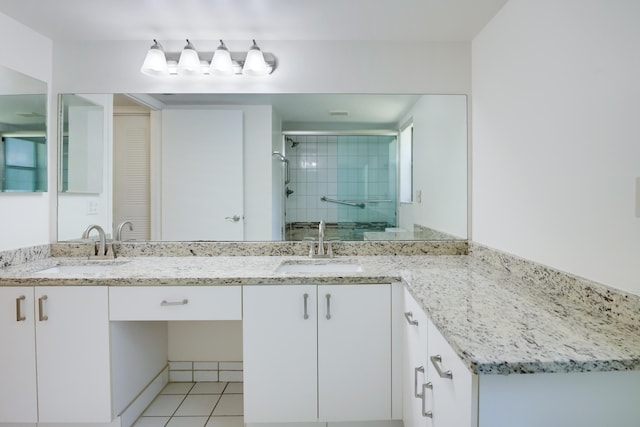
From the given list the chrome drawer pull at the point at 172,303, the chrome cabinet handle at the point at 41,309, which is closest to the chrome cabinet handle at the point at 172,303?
the chrome drawer pull at the point at 172,303

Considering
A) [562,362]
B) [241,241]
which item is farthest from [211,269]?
[562,362]

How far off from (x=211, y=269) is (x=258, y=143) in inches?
33.5

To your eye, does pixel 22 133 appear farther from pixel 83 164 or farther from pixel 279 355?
pixel 279 355

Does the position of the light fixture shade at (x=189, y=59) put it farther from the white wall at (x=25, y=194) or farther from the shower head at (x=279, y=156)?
the white wall at (x=25, y=194)

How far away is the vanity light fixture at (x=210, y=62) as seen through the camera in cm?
191

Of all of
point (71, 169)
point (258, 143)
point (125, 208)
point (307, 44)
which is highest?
point (307, 44)

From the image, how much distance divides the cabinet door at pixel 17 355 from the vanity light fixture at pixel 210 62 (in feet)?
4.26

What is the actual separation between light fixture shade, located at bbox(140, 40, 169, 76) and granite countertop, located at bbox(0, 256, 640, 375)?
1.07 m

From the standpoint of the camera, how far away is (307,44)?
6.63ft

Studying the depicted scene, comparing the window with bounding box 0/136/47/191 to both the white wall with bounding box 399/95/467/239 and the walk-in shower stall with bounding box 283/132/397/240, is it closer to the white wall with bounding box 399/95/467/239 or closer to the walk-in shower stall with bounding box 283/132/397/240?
the walk-in shower stall with bounding box 283/132/397/240

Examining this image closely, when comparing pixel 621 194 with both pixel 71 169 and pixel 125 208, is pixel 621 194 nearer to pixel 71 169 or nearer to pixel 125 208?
pixel 125 208

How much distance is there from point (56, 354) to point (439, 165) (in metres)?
2.20

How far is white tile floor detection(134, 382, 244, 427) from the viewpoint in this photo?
1798 mm

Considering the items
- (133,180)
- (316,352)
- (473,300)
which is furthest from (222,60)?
Result: (473,300)
